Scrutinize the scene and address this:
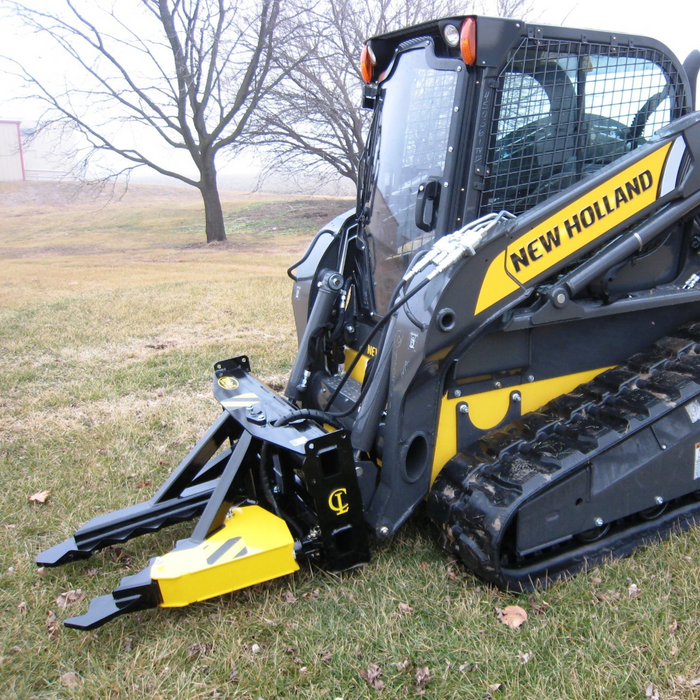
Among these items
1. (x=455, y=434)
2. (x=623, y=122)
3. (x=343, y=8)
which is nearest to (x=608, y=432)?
A: (x=455, y=434)

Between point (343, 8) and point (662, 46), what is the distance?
1668 centimetres

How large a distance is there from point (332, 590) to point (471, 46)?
7.96 feet

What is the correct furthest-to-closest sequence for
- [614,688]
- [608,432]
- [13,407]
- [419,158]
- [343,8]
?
[343,8] < [13,407] < [419,158] < [608,432] < [614,688]

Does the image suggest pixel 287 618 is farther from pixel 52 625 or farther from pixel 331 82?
pixel 331 82

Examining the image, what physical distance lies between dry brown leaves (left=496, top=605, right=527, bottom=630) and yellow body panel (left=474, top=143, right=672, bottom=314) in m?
1.25

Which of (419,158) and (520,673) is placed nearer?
(520,673)

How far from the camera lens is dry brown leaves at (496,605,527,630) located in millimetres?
2712

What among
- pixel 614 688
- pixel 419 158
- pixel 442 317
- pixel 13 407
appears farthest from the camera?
pixel 13 407

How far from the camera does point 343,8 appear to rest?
18.1 meters

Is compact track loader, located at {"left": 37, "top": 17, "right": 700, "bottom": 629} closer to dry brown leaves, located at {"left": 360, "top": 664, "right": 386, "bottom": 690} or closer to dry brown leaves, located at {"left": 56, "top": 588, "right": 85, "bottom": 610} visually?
dry brown leaves, located at {"left": 56, "top": 588, "right": 85, "bottom": 610}

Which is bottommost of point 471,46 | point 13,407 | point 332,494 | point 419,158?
point 13,407

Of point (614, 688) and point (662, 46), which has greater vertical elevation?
point (662, 46)

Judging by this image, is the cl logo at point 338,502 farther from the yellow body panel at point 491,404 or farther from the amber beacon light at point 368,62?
the amber beacon light at point 368,62

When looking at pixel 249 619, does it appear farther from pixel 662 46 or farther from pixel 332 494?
pixel 662 46
